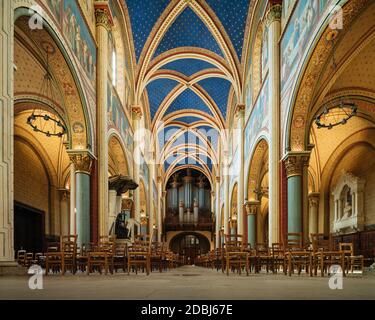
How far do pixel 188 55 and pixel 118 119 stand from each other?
791cm

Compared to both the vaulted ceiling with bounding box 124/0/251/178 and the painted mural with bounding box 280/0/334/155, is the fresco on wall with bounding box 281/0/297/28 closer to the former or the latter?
the painted mural with bounding box 280/0/334/155

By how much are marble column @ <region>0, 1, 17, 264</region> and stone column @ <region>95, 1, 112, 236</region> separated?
681 cm

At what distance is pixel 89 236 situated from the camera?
13.3m

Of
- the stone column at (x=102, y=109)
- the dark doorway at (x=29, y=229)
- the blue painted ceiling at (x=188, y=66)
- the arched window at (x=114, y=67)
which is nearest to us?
the stone column at (x=102, y=109)

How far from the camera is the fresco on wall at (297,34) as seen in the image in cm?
1069

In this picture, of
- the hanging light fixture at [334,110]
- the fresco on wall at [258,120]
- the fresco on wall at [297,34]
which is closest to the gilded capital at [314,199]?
the fresco on wall at [258,120]

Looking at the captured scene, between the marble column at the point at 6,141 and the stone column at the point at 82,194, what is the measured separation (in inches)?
232

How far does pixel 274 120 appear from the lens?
44.9 feet

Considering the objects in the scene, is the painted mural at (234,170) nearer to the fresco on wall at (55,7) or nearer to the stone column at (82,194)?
the stone column at (82,194)

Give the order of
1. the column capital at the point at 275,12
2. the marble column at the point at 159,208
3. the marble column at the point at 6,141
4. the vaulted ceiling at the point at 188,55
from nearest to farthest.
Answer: the marble column at the point at 6,141 → the column capital at the point at 275,12 → the vaulted ceiling at the point at 188,55 → the marble column at the point at 159,208

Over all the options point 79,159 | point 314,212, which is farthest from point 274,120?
point 314,212
